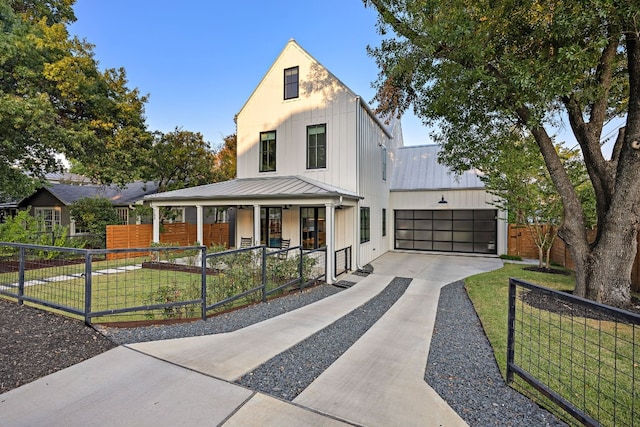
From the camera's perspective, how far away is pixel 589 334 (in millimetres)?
4832

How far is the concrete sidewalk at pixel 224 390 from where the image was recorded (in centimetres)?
245

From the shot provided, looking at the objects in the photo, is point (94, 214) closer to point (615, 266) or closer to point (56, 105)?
point (56, 105)

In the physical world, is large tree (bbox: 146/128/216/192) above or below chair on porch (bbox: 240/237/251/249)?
above

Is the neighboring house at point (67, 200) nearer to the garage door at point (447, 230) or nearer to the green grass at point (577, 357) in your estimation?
the garage door at point (447, 230)

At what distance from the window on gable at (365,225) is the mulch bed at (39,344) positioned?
355 inches

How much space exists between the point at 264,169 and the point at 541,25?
9.77 m

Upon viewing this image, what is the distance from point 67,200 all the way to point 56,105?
591 centimetres

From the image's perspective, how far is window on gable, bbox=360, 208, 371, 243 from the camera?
1180cm

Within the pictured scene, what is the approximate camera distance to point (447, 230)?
15578mm

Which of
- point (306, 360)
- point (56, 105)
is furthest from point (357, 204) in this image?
point (56, 105)

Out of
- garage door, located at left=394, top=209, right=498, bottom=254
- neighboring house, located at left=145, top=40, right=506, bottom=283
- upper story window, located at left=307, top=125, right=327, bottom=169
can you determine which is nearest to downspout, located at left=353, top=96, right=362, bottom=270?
neighboring house, located at left=145, top=40, right=506, bottom=283

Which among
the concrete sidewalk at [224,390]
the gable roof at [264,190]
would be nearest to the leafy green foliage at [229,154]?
the gable roof at [264,190]

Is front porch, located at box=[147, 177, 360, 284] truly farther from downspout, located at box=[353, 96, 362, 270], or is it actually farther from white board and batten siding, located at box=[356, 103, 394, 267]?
white board and batten siding, located at box=[356, 103, 394, 267]

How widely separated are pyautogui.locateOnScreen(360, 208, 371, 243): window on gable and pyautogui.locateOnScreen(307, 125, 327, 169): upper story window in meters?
2.45
